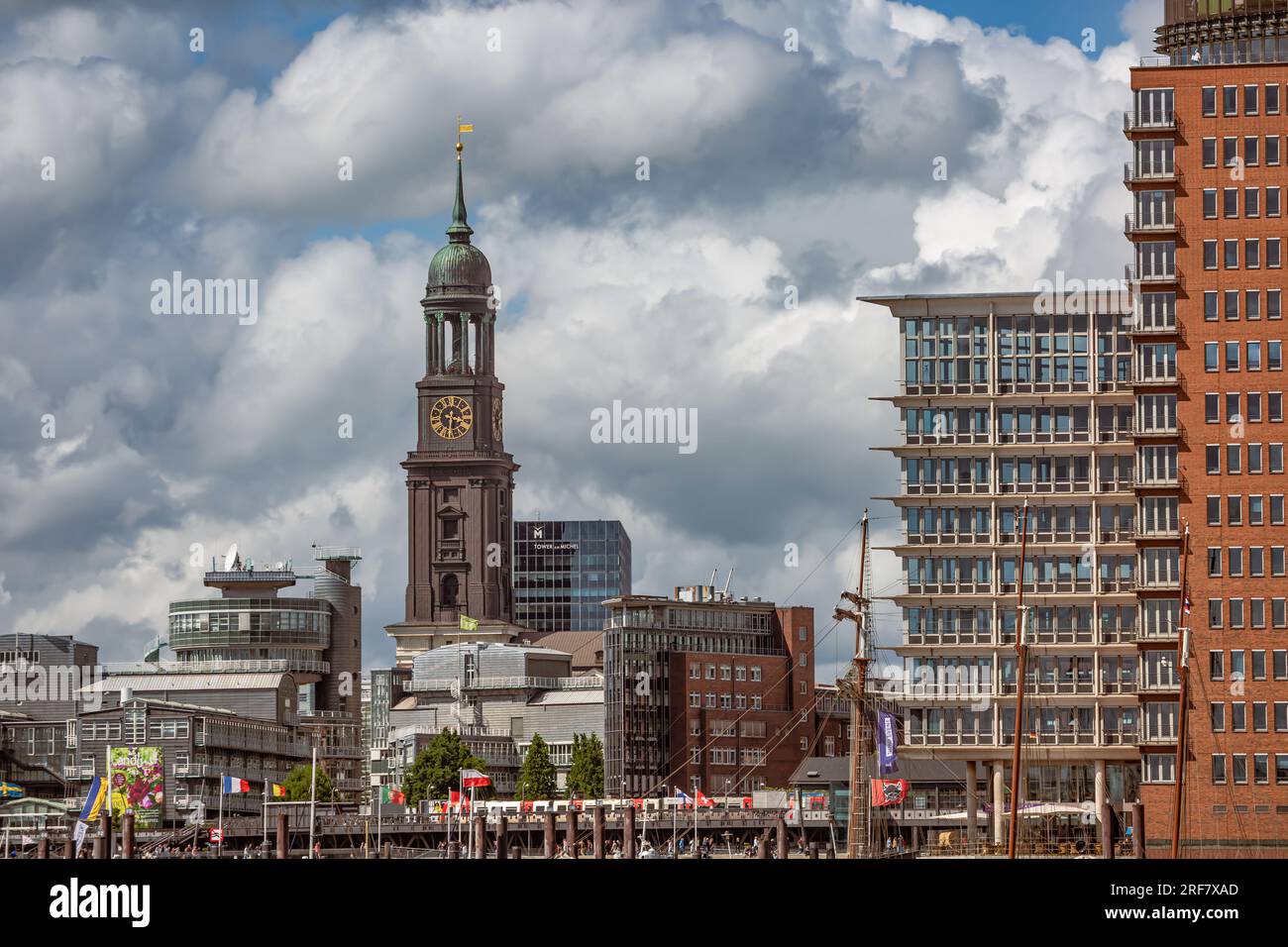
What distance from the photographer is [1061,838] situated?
160375 mm

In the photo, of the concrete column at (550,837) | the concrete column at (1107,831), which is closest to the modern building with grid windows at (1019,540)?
the concrete column at (1107,831)

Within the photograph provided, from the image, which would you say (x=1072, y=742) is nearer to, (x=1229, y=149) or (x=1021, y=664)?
(x=1021, y=664)

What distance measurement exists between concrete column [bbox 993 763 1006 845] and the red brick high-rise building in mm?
13142

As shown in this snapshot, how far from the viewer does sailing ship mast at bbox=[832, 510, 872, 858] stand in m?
150

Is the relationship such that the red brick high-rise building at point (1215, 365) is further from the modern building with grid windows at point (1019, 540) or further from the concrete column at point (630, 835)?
the concrete column at point (630, 835)

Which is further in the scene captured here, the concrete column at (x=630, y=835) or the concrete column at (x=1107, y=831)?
the concrete column at (x=630, y=835)

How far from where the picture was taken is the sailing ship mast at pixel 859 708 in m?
150

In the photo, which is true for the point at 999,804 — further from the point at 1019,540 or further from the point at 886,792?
the point at 1019,540

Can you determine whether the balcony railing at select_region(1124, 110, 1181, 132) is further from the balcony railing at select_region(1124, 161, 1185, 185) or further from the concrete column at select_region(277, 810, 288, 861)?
the concrete column at select_region(277, 810, 288, 861)

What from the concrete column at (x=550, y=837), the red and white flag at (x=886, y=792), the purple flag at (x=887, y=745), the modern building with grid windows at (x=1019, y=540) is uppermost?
the modern building with grid windows at (x=1019, y=540)

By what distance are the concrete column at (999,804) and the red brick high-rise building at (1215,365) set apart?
13142 mm
